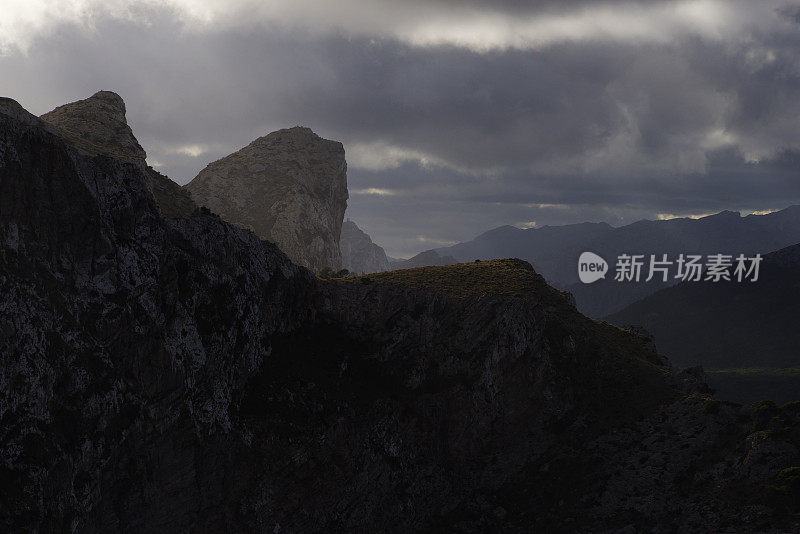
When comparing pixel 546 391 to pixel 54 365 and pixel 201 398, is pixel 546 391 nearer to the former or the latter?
pixel 201 398

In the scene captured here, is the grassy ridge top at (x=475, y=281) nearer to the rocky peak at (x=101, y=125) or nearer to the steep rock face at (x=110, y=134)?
the steep rock face at (x=110, y=134)

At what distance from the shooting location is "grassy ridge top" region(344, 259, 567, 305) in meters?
102

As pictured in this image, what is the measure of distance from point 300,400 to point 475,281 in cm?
4589

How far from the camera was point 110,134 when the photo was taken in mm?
137750

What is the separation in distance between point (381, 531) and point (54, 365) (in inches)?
1861

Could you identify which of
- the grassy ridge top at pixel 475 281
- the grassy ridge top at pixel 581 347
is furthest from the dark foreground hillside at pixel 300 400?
the grassy ridge top at pixel 475 281

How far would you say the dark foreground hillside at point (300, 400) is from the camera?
53500mm

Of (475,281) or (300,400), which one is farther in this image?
(475,281)

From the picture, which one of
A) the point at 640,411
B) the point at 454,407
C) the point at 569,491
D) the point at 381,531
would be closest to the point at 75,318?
the point at 381,531

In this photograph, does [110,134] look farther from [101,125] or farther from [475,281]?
[475,281]

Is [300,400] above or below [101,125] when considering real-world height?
below

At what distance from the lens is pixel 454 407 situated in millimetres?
87000

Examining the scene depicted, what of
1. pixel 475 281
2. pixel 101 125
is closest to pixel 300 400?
pixel 475 281

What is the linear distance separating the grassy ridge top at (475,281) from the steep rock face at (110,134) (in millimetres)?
52393
